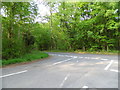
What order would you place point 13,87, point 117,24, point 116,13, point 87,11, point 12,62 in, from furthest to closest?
point 87,11, point 116,13, point 117,24, point 12,62, point 13,87

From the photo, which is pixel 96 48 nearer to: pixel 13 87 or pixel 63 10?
pixel 63 10

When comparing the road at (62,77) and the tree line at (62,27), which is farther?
the tree line at (62,27)

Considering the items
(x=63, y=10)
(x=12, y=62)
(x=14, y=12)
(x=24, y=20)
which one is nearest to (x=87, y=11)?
(x=63, y=10)

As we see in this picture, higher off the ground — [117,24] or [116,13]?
[116,13]

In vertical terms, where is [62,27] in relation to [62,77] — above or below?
above

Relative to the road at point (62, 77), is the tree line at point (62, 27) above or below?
above

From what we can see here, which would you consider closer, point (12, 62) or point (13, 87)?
point (13, 87)

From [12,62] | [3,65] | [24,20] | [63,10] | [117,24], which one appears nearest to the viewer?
[3,65]

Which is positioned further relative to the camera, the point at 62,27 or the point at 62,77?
the point at 62,27

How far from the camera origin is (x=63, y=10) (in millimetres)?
21031

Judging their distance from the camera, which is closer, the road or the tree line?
the road

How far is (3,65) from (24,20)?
18.7 feet

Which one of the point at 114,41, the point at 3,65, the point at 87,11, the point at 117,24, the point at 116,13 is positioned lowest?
the point at 3,65

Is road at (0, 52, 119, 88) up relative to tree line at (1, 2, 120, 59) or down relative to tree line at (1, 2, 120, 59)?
down
